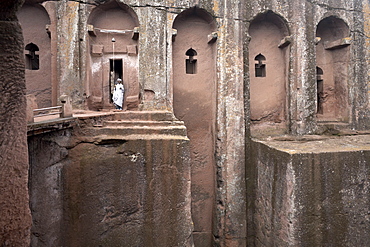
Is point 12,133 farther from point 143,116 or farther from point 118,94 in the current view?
point 118,94

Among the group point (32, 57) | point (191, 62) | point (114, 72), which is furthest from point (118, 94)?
point (32, 57)

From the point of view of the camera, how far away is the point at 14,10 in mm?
1702

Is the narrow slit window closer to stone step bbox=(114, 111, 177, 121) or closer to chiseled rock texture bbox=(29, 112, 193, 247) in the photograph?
stone step bbox=(114, 111, 177, 121)

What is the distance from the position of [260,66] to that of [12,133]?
23.6ft

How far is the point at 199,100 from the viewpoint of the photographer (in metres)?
7.17

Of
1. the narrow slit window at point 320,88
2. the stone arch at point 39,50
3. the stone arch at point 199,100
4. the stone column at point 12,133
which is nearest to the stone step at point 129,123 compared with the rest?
the stone arch at point 199,100

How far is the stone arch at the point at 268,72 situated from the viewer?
24.6ft

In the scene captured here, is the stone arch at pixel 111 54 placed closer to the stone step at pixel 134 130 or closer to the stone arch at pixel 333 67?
the stone step at pixel 134 130

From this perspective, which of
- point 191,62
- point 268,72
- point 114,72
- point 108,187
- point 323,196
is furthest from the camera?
point 268,72

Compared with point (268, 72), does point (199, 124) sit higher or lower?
lower

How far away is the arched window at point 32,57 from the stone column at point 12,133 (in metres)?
5.81

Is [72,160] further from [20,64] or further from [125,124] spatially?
[20,64]

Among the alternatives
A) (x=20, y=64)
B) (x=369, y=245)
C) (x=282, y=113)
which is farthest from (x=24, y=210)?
(x=282, y=113)

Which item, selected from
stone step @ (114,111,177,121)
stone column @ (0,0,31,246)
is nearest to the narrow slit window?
stone step @ (114,111,177,121)
